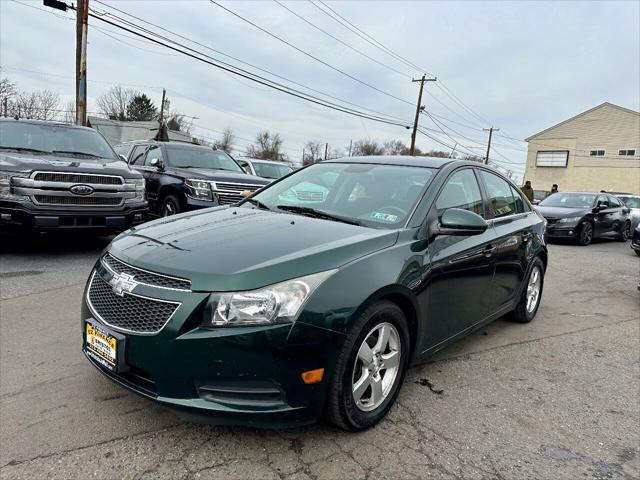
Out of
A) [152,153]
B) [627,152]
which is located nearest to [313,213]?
[152,153]

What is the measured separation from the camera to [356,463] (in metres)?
2.29

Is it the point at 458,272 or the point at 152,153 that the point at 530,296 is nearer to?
the point at 458,272

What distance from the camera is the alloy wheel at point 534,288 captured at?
187 inches

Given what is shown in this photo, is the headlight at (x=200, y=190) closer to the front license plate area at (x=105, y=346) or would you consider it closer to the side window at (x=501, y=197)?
the side window at (x=501, y=197)

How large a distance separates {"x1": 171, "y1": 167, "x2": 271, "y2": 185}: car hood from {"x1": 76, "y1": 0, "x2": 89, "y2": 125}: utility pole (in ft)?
29.8

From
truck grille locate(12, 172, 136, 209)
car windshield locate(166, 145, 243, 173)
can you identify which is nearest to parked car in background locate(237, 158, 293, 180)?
car windshield locate(166, 145, 243, 173)

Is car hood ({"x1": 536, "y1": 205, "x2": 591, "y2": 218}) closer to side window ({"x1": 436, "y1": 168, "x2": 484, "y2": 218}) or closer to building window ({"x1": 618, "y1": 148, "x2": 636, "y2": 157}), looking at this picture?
side window ({"x1": 436, "y1": 168, "x2": 484, "y2": 218})

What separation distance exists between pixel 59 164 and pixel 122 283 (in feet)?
15.2

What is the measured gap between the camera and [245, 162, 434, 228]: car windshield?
10.2 feet

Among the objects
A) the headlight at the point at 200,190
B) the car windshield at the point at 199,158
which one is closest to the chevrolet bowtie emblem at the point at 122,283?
the headlight at the point at 200,190

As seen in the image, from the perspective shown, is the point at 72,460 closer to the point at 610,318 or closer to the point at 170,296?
the point at 170,296

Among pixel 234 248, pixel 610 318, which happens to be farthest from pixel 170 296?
pixel 610 318

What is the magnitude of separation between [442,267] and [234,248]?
1383mm

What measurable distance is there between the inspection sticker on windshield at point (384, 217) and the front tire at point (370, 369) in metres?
0.62
